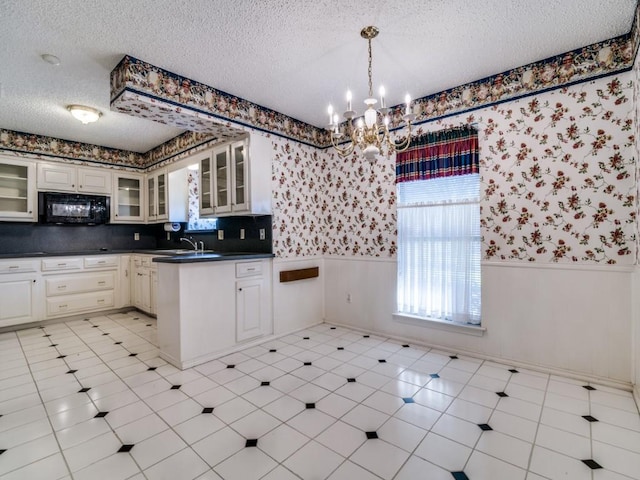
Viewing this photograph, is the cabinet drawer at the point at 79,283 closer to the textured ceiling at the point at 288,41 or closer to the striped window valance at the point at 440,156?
the textured ceiling at the point at 288,41

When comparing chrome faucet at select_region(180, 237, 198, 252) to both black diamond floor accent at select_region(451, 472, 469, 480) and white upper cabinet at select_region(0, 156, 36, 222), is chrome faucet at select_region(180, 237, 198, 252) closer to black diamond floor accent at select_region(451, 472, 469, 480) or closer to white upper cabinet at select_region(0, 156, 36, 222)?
white upper cabinet at select_region(0, 156, 36, 222)

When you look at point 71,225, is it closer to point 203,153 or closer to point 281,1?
point 203,153

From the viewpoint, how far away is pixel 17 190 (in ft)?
14.3

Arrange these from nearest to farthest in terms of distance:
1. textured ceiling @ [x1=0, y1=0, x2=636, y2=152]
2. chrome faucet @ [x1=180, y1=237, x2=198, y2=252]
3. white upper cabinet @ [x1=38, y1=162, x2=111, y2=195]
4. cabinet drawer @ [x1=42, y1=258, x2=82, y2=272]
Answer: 1. textured ceiling @ [x1=0, y1=0, x2=636, y2=152]
2. cabinet drawer @ [x1=42, y1=258, x2=82, y2=272]
3. white upper cabinet @ [x1=38, y1=162, x2=111, y2=195]
4. chrome faucet @ [x1=180, y1=237, x2=198, y2=252]

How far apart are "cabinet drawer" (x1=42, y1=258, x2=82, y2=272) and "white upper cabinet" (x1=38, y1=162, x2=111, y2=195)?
106 cm

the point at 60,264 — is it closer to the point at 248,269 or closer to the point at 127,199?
the point at 127,199

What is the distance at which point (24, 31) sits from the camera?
2.17 meters

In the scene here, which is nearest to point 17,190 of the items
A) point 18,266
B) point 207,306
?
point 18,266

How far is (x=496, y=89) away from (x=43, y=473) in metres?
4.19

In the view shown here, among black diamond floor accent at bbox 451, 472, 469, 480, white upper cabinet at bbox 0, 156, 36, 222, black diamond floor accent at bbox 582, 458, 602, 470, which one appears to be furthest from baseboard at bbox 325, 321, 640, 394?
white upper cabinet at bbox 0, 156, 36, 222

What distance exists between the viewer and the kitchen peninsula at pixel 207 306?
2.89 m

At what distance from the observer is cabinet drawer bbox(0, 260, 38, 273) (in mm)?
3898

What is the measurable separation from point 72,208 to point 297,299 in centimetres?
374

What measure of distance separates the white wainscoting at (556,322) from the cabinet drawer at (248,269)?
1.84 m
